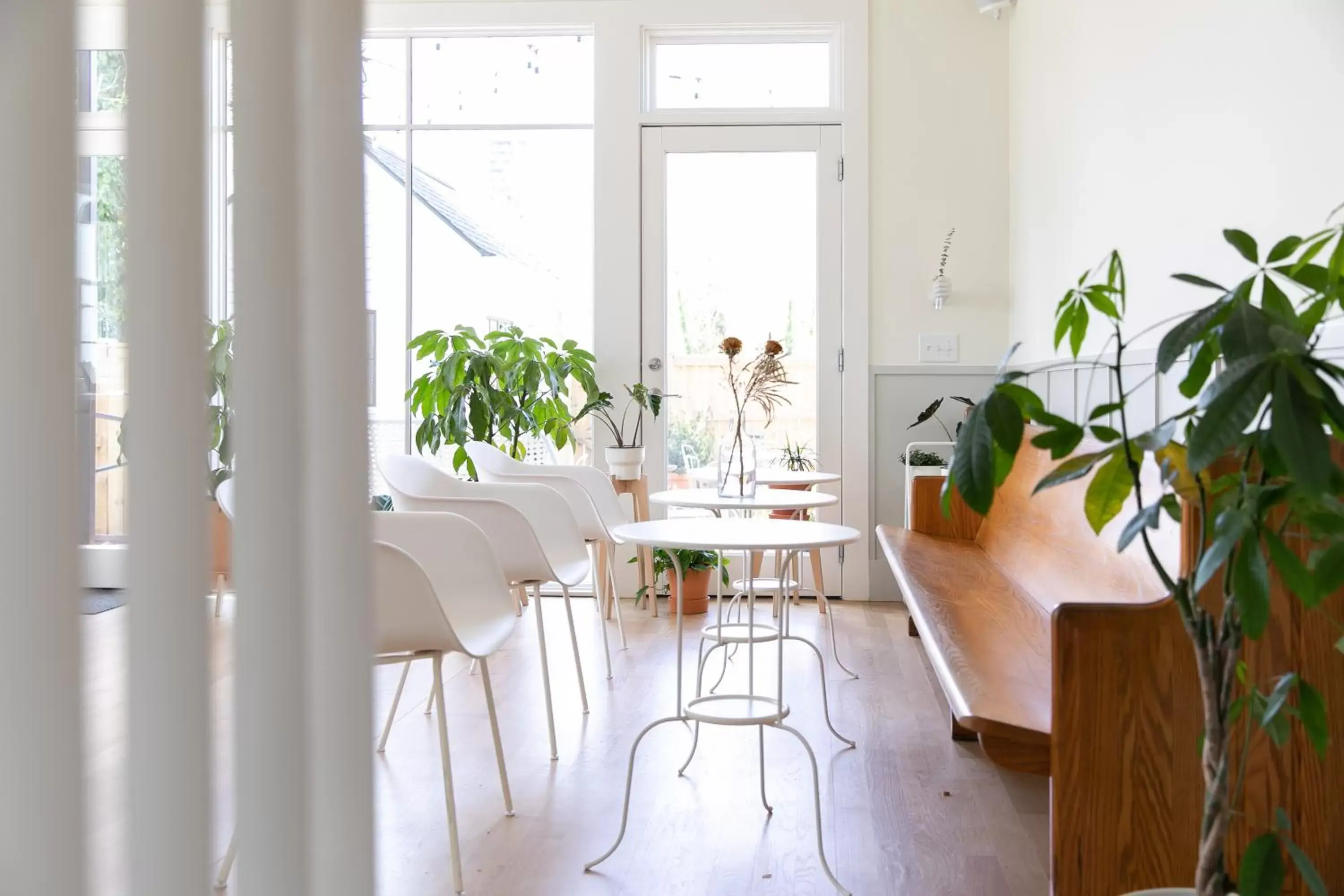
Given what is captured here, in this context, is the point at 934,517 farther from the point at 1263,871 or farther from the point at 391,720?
the point at 1263,871

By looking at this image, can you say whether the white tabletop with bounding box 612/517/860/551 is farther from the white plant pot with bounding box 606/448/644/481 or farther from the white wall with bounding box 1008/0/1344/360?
the white plant pot with bounding box 606/448/644/481

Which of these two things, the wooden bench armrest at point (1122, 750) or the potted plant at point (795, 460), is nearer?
the wooden bench armrest at point (1122, 750)

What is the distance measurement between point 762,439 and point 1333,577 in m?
4.29

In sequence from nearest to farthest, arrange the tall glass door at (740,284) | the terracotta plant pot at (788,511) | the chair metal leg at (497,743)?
1. the chair metal leg at (497,743)
2. the terracotta plant pot at (788,511)
3. the tall glass door at (740,284)

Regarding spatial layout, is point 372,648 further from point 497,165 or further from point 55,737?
point 497,165

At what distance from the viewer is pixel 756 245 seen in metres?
5.40

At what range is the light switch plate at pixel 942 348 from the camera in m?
5.21

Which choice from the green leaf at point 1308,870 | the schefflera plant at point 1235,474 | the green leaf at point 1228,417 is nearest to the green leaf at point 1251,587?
the schefflera plant at point 1235,474

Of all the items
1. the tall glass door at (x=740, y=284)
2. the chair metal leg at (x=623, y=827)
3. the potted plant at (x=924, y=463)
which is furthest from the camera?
the tall glass door at (x=740, y=284)

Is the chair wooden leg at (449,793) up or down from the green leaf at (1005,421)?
down

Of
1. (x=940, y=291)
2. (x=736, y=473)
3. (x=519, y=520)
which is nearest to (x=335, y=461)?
(x=519, y=520)

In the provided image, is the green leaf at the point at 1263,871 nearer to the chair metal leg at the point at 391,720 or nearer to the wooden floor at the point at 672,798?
the wooden floor at the point at 672,798

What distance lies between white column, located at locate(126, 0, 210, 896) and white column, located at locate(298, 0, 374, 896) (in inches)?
4.6

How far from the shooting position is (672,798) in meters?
2.55
